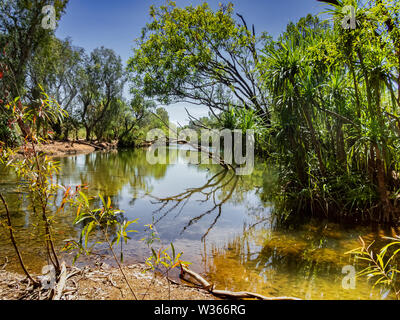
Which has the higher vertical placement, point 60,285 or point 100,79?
point 100,79

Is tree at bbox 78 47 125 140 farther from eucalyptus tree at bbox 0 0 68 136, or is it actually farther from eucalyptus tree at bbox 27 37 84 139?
eucalyptus tree at bbox 0 0 68 136

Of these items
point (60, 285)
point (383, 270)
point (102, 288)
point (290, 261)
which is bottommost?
point (290, 261)

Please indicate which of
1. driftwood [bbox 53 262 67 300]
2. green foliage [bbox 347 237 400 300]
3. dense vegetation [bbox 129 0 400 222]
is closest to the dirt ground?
driftwood [bbox 53 262 67 300]

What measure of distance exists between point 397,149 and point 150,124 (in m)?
Answer: 46.3

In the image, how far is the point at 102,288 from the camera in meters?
2.47

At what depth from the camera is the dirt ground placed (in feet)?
7.39

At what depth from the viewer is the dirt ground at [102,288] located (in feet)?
7.39

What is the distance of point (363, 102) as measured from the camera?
493cm

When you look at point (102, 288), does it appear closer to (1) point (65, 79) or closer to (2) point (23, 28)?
(2) point (23, 28)

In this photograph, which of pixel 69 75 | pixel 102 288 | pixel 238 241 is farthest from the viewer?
pixel 69 75

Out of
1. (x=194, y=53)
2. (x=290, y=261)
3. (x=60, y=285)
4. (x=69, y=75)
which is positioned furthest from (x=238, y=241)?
(x=69, y=75)

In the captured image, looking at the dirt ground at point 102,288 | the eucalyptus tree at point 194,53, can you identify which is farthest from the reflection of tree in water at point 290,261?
the eucalyptus tree at point 194,53

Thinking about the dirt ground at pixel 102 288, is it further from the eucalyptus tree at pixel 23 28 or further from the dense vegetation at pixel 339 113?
the eucalyptus tree at pixel 23 28

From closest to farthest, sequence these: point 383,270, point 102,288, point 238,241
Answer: point 383,270 → point 102,288 → point 238,241
